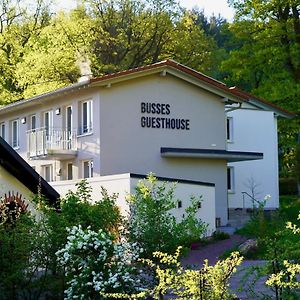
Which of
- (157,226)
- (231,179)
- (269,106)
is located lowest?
(157,226)

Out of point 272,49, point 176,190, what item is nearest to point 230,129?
point 272,49

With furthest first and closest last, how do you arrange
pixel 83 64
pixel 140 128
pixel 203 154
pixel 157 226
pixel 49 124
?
→ pixel 83 64 → pixel 49 124 → pixel 203 154 → pixel 140 128 → pixel 157 226

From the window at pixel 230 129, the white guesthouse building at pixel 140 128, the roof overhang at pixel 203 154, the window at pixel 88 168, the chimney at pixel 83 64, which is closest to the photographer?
the white guesthouse building at pixel 140 128

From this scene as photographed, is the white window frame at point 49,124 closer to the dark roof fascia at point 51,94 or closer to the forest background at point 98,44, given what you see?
the dark roof fascia at point 51,94

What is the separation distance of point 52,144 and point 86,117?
2457 millimetres

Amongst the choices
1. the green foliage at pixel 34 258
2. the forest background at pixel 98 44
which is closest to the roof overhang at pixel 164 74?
the forest background at pixel 98 44

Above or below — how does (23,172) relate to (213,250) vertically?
above

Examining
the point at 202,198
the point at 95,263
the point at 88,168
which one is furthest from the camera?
the point at 88,168

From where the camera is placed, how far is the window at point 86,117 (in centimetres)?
3326

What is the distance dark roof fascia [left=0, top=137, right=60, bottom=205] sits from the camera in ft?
50.4

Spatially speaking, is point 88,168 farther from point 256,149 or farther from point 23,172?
point 23,172

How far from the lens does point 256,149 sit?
41719mm

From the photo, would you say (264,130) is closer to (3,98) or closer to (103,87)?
(103,87)

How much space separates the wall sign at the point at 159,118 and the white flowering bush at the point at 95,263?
2215 centimetres
